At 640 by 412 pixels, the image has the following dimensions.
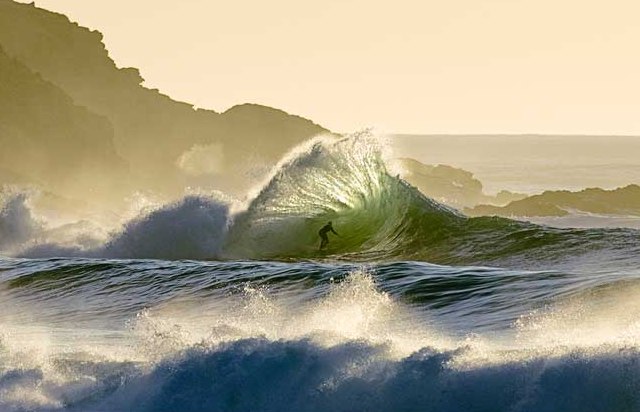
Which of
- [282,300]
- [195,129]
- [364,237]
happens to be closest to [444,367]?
[282,300]

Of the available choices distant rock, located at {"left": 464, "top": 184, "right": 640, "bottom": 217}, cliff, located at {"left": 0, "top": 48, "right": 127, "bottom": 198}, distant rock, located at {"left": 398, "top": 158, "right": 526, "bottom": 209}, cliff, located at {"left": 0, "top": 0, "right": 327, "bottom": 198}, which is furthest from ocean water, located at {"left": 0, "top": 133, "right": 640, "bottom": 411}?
distant rock, located at {"left": 398, "top": 158, "right": 526, "bottom": 209}

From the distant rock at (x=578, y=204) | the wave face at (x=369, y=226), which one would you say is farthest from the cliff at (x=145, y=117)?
the wave face at (x=369, y=226)

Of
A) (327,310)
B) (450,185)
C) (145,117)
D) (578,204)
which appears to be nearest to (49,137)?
(145,117)

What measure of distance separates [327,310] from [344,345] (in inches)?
109

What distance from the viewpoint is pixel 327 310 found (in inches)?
507

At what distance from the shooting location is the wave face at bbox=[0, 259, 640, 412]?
907cm

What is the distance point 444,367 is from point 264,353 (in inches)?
64.9

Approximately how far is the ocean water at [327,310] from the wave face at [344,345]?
20mm

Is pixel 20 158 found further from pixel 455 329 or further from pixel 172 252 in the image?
pixel 455 329

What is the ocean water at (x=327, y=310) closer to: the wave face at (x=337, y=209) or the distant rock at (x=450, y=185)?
the wave face at (x=337, y=209)

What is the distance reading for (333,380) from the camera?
32.1 ft

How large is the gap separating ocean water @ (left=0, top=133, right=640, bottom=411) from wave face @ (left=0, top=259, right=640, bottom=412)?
2 centimetres

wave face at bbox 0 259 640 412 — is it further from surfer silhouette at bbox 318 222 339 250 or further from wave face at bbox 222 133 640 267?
surfer silhouette at bbox 318 222 339 250

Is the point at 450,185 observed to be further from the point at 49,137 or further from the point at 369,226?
the point at 369,226
